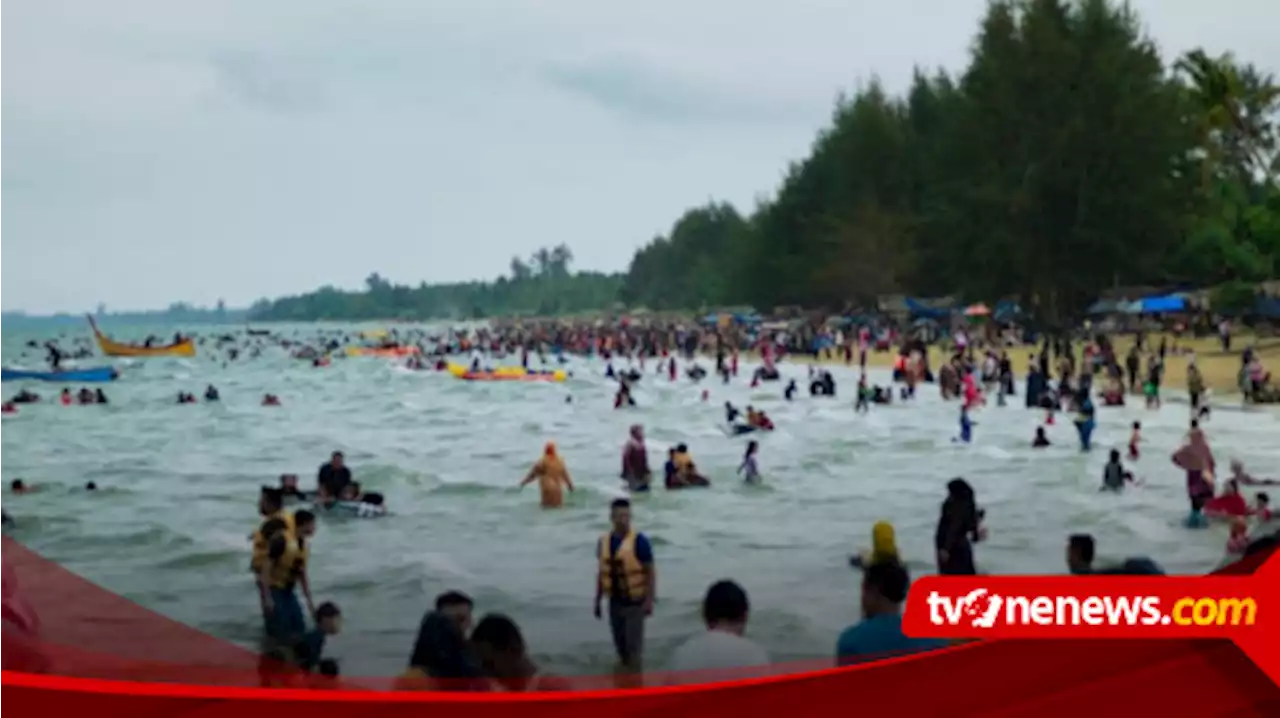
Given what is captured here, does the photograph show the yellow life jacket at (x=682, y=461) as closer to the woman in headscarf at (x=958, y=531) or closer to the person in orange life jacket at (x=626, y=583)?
the person in orange life jacket at (x=626, y=583)

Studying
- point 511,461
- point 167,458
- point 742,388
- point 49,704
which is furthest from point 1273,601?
point 167,458

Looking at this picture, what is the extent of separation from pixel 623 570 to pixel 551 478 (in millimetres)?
502

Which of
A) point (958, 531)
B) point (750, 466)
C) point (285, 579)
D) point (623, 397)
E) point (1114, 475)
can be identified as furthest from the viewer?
point (623, 397)

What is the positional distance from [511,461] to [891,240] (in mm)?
1291

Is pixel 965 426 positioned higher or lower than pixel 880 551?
higher

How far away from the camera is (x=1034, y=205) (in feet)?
10.2

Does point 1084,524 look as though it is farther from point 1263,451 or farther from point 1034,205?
point 1034,205

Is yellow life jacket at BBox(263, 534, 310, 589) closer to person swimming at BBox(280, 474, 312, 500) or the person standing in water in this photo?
person swimming at BBox(280, 474, 312, 500)

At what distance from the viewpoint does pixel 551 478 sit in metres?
3.37

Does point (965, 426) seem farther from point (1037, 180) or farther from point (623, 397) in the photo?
point (623, 397)

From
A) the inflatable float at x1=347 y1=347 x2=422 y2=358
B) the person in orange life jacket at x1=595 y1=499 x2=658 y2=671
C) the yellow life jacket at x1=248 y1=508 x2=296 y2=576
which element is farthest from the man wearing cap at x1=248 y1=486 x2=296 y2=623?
the person in orange life jacket at x1=595 y1=499 x2=658 y2=671

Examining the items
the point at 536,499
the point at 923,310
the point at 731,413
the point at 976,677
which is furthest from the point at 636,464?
the point at 976,677

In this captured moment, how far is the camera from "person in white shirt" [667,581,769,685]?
2.61 meters

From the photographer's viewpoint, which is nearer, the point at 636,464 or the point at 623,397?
the point at 636,464
